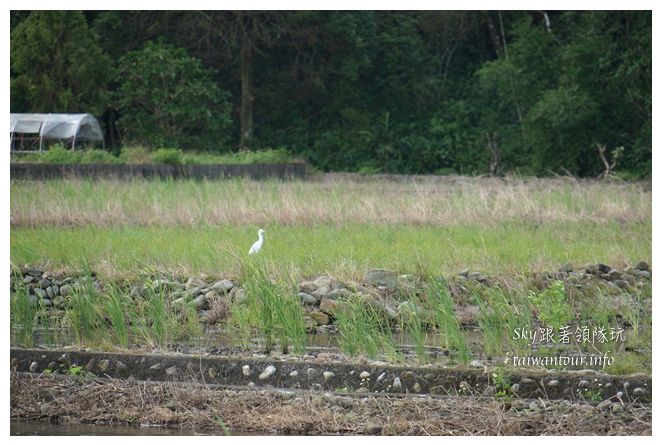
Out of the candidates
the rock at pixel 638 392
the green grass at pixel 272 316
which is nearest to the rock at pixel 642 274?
the green grass at pixel 272 316

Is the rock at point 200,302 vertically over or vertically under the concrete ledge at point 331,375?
under

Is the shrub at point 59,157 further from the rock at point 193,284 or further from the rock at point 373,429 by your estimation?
the rock at point 373,429

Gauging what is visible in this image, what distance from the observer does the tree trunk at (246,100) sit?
29547mm

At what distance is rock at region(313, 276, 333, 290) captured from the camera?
9.44m

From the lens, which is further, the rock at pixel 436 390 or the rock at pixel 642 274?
the rock at pixel 642 274

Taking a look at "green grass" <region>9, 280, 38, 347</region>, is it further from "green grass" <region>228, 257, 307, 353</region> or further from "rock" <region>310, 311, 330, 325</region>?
"rock" <region>310, 311, 330, 325</region>

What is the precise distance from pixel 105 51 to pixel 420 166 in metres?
9.99

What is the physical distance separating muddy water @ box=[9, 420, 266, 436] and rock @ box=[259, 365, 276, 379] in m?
0.85

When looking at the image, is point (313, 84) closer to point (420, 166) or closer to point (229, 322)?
point (420, 166)

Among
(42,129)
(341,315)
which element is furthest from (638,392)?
(42,129)

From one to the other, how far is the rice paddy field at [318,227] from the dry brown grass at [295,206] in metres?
0.03

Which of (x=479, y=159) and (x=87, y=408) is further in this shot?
(x=479, y=159)

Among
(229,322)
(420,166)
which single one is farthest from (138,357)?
(420,166)

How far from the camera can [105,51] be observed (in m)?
29.4
